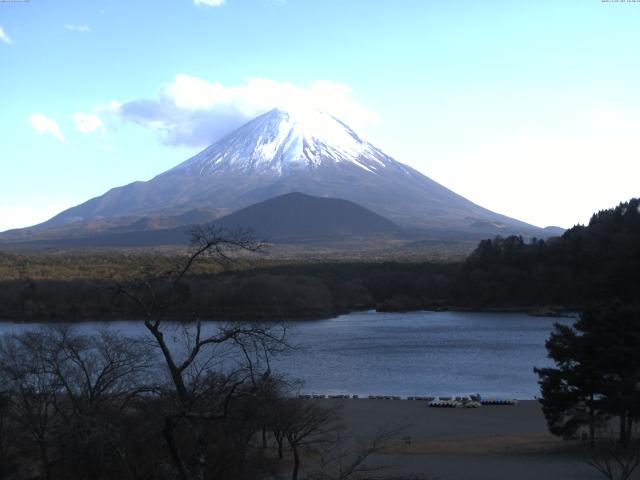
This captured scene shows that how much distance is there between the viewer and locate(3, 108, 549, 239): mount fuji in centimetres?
11038

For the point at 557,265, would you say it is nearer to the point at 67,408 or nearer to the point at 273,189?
the point at 67,408

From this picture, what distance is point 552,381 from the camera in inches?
478

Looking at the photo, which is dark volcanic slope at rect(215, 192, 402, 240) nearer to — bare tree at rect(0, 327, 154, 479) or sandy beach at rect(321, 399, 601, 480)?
sandy beach at rect(321, 399, 601, 480)

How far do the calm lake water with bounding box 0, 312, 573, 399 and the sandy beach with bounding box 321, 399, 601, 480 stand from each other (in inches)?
76.9

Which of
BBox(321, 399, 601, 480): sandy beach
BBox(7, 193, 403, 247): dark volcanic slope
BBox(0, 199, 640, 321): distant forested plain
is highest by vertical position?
BBox(7, 193, 403, 247): dark volcanic slope

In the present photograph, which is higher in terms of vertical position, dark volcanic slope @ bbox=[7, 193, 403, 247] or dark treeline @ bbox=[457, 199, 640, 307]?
dark volcanic slope @ bbox=[7, 193, 403, 247]

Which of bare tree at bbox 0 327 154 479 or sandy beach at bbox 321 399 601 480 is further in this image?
sandy beach at bbox 321 399 601 480

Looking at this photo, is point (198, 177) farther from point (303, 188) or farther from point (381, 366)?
point (381, 366)

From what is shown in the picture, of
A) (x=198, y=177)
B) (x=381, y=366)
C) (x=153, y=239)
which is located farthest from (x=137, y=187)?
(x=381, y=366)

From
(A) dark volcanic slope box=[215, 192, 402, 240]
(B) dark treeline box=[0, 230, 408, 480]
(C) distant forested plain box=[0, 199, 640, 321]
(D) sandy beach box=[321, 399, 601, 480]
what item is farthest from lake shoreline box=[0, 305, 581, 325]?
(A) dark volcanic slope box=[215, 192, 402, 240]

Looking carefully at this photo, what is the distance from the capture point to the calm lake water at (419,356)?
20.2 meters

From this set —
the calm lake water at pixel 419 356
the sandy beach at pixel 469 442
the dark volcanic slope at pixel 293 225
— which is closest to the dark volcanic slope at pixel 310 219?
the dark volcanic slope at pixel 293 225

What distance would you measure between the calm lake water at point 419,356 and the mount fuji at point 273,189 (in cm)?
6614

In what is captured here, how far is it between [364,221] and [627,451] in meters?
94.2
